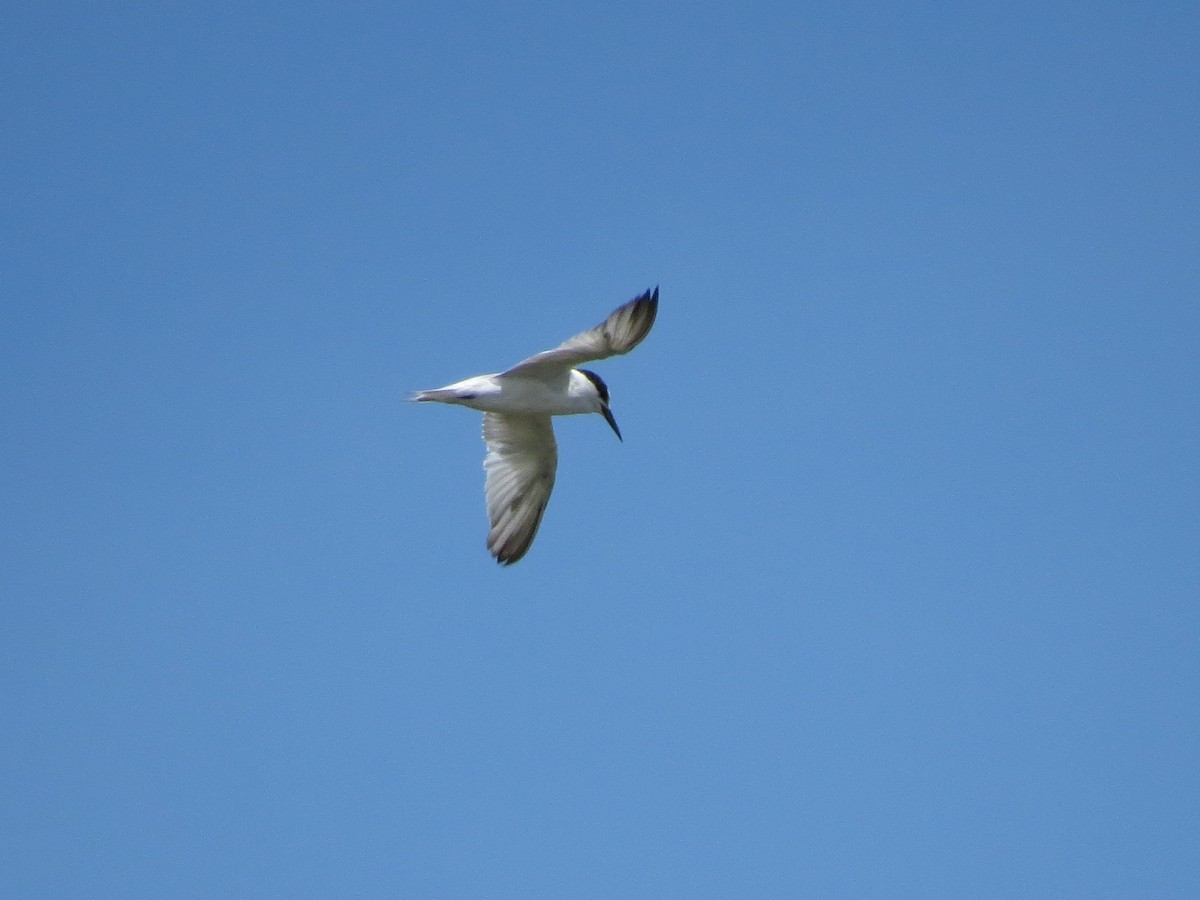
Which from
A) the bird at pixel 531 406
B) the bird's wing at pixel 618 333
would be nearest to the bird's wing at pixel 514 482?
the bird at pixel 531 406

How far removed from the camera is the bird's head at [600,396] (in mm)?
14727

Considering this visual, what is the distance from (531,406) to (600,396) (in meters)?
0.66

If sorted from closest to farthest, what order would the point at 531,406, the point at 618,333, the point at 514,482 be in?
the point at 618,333, the point at 531,406, the point at 514,482

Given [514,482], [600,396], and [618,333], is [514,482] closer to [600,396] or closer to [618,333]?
[600,396]

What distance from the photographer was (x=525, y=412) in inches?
587

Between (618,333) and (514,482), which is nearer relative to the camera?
(618,333)

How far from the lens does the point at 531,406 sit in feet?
48.0

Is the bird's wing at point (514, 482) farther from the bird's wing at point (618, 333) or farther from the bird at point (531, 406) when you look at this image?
the bird's wing at point (618, 333)

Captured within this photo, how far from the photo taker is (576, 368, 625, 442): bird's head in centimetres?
1473

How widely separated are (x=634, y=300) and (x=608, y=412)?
88.6 inches

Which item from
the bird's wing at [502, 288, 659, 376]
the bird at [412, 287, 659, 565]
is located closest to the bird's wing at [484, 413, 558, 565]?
the bird at [412, 287, 659, 565]

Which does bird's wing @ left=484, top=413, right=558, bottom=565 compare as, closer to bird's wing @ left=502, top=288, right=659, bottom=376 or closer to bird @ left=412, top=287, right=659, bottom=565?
bird @ left=412, top=287, right=659, bottom=565

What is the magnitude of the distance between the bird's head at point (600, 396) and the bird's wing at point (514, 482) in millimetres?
1361

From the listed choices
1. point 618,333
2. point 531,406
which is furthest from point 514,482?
point 618,333
